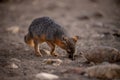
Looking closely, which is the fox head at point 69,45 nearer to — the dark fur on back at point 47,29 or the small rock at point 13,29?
the dark fur on back at point 47,29

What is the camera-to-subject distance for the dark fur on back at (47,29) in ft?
29.4

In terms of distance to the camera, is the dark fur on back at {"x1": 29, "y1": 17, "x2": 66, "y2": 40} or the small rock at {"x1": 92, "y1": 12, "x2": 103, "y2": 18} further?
the small rock at {"x1": 92, "y1": 12, "x2": 103, "y2": 18}

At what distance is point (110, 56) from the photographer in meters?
7.49

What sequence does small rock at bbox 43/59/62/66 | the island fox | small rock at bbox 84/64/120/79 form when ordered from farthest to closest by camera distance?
the island fox, small rock at bbox 43/59/62/66, small rock at bbox 84/64/120/79

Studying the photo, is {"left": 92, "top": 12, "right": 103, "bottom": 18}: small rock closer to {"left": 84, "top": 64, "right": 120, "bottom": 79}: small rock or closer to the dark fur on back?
the dark fur on back

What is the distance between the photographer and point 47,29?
9180 millimetres

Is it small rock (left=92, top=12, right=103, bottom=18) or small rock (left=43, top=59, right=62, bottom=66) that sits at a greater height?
small rock (left=92, top=12, right=103, bottom=18)

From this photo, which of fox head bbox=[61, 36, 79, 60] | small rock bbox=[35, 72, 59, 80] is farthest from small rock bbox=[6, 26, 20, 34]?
small rock bbox=[35, 72, 59, 80]

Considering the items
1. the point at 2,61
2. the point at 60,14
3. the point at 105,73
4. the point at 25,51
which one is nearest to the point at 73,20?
the point at 60,14

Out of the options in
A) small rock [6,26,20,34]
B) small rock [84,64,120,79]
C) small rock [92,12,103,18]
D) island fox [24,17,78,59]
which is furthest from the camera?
small rock [92,12,103,18]

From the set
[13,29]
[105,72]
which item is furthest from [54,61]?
[13,29]

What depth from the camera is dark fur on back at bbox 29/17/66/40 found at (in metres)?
8.96

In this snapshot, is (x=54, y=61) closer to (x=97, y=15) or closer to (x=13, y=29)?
(x=13, y=29)

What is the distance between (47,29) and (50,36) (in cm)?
29
